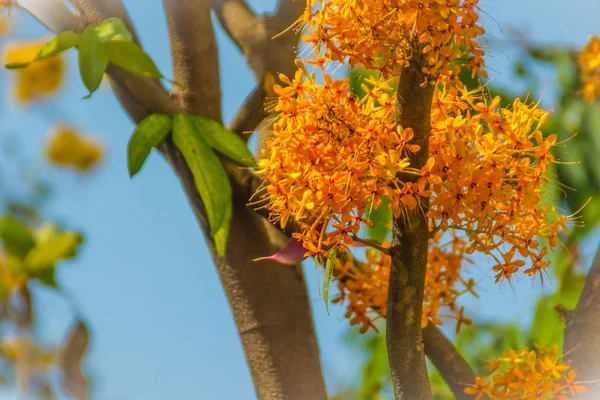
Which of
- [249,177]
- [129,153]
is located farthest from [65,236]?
[249,177]

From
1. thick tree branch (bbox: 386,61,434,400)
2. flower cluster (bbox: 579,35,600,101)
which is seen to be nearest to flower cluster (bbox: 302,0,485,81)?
thick tree branch (bbox: 386,61,434,400)

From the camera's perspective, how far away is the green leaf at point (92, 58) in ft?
2.31

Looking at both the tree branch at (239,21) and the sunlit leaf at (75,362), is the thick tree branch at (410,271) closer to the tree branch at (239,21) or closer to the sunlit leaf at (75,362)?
the sunlit leaf at (75,362)

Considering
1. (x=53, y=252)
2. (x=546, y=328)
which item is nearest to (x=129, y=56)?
(x=53, y=252)

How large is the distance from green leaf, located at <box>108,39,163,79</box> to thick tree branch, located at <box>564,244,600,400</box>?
57cm

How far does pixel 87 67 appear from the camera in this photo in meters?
0.72

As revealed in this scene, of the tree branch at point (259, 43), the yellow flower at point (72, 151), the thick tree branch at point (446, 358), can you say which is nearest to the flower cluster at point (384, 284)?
the thick tree branch at point (446, 358)

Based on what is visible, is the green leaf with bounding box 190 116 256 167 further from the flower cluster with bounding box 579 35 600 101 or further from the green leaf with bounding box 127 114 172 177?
the flower cluster with bounding box 579 35 600 101

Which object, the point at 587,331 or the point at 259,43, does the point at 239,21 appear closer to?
the point at 259,43

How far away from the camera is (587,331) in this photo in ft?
2.51

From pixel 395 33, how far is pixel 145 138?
0.38m

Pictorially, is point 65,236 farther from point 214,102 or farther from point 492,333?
point 492,333

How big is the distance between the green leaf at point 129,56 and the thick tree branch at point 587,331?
57cm

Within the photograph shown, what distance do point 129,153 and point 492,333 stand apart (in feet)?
2.54
